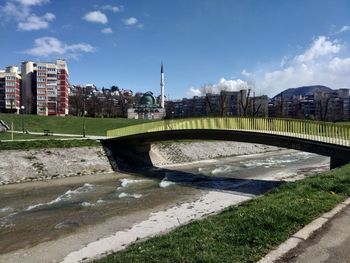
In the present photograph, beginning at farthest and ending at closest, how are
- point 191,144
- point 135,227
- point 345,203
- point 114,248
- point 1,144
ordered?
1. point 191,144
2. point 1,144
3. point 135,227
4. point 114,248
5. point 345,203

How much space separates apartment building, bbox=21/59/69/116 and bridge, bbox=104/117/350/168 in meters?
89.9

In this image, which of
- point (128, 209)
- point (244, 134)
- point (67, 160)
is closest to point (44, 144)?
point (67, 160)

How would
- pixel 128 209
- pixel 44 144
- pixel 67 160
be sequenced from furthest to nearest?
pixel 44 144 → pixel 67 160 → pixel 128 209

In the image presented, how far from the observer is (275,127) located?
86.7ft

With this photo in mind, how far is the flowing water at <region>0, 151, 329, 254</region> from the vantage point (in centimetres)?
1661

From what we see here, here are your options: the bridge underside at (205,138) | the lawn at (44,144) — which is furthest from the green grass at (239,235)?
the lawn at (44,144)

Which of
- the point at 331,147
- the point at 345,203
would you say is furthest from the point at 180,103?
the point at 345,203

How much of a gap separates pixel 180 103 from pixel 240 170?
6179 inches

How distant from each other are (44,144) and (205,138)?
53.3 feet

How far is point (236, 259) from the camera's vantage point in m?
6.39

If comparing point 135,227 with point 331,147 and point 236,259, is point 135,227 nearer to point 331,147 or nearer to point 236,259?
point 236,259

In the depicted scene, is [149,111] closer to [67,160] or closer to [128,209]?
[67,160]

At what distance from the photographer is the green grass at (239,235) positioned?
6652 mm

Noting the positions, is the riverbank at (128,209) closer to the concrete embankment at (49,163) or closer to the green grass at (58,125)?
the concrete embankment at (49,163)
